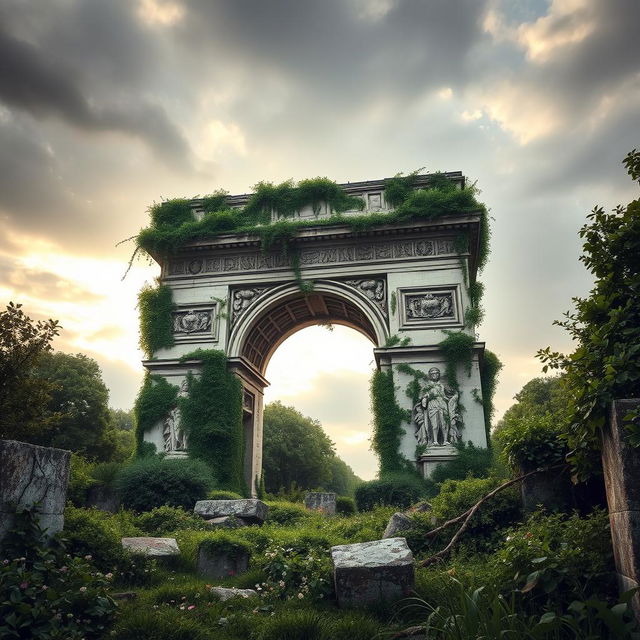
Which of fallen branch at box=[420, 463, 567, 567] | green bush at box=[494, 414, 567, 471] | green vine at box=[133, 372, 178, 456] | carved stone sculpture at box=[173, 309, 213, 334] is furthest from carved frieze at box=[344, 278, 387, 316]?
green bush at box=[494, 414, 567, 471]

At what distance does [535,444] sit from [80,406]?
32.0 metres

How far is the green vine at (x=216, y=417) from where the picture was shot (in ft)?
61.2

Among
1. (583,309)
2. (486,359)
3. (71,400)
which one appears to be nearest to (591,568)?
(583,309)

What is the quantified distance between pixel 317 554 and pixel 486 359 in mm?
14487

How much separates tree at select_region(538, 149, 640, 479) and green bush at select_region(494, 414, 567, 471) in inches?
39.7

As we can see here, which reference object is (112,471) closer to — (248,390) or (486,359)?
(248,390)

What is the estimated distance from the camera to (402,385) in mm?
18438

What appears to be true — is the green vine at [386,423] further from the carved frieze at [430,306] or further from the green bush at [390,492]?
the carved frieze at [430,306]

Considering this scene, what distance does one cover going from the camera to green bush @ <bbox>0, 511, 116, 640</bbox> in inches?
165

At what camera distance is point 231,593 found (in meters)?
6.23

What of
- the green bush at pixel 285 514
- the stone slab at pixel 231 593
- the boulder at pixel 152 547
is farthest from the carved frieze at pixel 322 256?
the stone slab at pixel 231 593

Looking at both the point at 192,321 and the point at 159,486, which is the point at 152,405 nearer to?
the point at 192,321

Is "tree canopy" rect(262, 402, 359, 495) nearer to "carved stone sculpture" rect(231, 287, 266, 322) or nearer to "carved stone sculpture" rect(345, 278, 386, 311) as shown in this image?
"carved stone sculpture" rect(231, 287, 266, 322)

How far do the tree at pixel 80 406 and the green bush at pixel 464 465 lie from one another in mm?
23149
